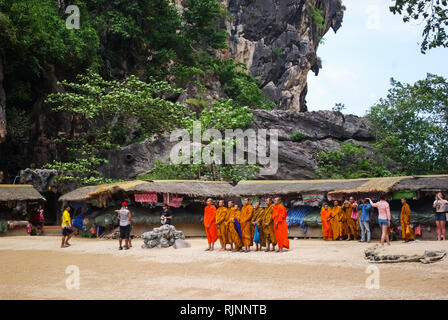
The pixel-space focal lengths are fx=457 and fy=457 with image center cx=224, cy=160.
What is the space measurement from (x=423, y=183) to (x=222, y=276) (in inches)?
404

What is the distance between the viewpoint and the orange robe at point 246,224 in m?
13.1

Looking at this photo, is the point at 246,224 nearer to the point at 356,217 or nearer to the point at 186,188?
the point at 356,217

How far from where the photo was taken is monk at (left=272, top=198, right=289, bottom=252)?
1256cm

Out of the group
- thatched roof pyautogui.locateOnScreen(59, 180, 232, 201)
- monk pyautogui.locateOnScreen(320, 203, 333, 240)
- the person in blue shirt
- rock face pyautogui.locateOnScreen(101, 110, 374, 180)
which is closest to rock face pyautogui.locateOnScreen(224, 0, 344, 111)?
rock face pyautogui.locateOnScreen(101, 110, 374, 180)

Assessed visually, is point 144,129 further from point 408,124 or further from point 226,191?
point 408,124

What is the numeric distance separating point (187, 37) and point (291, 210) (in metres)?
23.2

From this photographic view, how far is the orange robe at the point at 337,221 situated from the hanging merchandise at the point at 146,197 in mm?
7605

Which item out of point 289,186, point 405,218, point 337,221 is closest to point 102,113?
point 289,186

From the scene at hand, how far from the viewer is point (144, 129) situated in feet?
97.7

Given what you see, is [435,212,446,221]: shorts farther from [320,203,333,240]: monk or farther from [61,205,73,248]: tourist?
[61,205,73,248]: tourist

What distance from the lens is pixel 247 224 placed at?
1318cm

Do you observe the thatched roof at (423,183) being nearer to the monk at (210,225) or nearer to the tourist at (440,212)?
the tourist at (440,212)

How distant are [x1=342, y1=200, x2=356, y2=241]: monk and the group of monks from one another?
393cm

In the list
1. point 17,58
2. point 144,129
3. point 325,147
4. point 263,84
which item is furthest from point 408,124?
point 17,58
